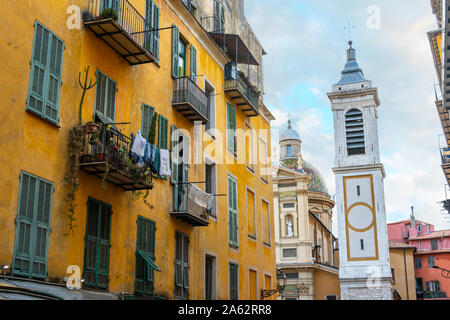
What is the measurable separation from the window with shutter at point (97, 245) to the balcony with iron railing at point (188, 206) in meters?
3.67

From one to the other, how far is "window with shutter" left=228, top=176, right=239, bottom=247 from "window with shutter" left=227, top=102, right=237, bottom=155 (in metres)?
1.29

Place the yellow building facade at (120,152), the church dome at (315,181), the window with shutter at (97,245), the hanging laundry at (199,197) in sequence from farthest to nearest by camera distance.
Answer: the church dome at (315,181) < the hanging laundry at (199,197) < the window with shutter at (97,245) < the yellow building facade at (120,152)

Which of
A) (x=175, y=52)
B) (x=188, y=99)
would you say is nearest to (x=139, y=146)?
(x=188, y=99)

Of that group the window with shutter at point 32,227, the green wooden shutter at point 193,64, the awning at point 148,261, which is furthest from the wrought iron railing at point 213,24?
the window with shutter at point 32,227

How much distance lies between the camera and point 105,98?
15.6 meters

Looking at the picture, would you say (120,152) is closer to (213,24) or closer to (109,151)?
(109,151)

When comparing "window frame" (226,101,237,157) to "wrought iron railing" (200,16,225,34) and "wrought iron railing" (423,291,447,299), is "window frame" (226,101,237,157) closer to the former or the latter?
"wrought iron railing" (200,16,225,34)

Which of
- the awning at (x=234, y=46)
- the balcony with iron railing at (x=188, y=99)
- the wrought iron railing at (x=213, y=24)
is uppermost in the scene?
the wrought iron railing at (x=213, y=24)

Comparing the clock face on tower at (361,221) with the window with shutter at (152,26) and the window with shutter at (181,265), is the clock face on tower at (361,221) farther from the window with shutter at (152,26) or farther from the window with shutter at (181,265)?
the window with shutter at (152,26)

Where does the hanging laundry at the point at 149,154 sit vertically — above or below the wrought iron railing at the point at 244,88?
below

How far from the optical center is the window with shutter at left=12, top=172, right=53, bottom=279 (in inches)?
476

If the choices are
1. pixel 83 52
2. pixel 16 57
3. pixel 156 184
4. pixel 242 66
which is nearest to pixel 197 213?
pixel 156 184

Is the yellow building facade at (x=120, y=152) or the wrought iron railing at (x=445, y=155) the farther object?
the wrought iron railing at (x=445, y=155)

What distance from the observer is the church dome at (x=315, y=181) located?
8200 cm
